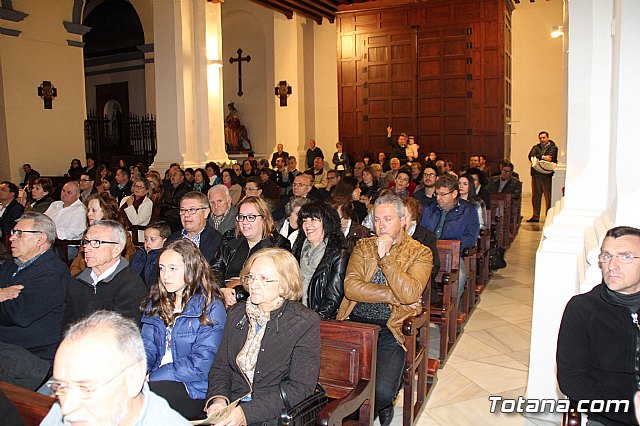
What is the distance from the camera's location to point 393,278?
3320 mm

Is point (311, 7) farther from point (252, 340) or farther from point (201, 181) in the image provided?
point (252, 340)

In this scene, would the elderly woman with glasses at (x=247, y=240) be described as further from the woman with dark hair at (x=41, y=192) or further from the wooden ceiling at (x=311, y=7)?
the wooden ceiling at (x=311, y=7)

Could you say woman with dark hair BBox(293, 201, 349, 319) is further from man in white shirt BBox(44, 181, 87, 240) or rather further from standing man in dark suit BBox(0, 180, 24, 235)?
standing man in dark suit BBox(0, 180, 24, 235)

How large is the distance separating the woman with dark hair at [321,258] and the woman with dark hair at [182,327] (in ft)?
2.88

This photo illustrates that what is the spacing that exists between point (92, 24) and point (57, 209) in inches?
656

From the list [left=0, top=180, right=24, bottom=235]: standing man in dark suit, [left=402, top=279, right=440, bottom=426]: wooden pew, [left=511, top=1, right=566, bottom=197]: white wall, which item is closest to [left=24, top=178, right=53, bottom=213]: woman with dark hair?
[left=0, top=180, right=24, bottom=235]: standing man in dark suit

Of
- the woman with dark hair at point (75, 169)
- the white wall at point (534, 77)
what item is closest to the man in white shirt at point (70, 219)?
the woman with dark hair at point (75, 169)

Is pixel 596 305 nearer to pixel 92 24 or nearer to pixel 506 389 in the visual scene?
pixel 506 389

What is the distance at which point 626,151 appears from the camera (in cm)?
314

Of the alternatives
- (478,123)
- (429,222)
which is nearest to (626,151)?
(429,222)

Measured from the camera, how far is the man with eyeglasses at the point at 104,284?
3.21 m

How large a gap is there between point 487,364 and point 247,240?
2.13m

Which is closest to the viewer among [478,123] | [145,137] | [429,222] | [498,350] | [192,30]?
[498,350]

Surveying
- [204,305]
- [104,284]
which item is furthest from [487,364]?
[104,284]
